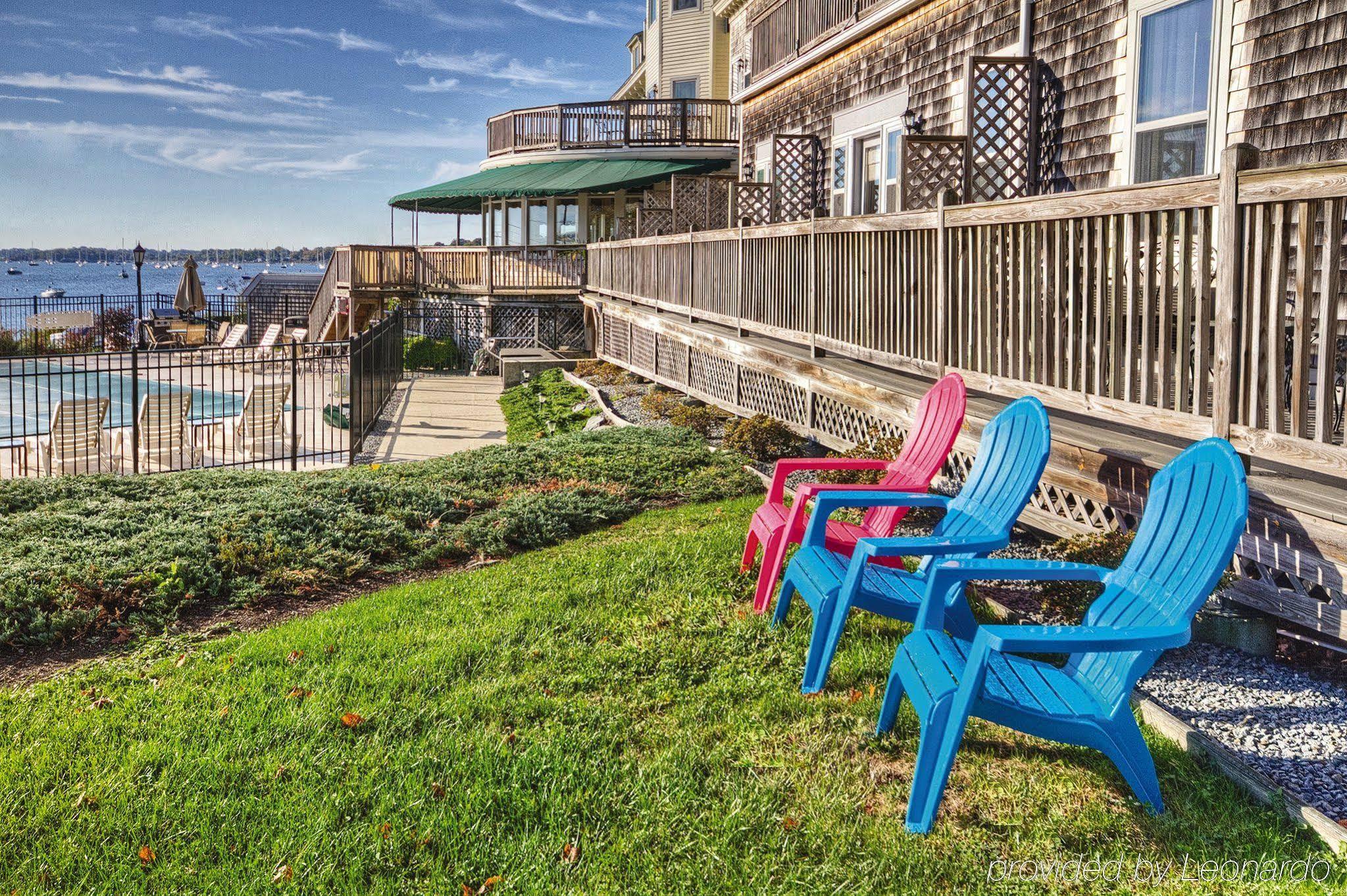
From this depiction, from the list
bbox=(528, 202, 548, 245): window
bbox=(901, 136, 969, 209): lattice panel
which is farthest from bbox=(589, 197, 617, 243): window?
bbox=(901, 136, 969, 209): lattice panel

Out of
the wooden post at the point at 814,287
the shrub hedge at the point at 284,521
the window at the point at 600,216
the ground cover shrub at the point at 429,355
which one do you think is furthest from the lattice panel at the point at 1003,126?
the window at the point at 600,216

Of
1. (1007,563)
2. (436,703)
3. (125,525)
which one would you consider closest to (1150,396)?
(1007,563)

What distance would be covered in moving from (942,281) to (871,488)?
7.57 feet

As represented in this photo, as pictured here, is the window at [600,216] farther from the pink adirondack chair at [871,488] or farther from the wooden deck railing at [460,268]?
the pink adirondack chair at [871,488]

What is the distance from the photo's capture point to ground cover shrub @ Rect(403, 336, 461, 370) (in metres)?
30.0

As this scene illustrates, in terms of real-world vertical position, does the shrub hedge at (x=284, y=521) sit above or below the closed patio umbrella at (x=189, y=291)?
below

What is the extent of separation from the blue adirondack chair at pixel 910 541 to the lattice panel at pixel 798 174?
12.3 meters

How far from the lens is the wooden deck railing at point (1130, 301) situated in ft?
13.6

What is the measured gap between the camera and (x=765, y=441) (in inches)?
420

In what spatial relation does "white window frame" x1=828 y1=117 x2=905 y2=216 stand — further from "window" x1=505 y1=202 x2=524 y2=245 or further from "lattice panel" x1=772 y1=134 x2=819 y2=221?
"window" x1=505 y1=202 x2=524 y2=245

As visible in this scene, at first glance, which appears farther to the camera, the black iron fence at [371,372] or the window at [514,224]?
the window at [514,224]

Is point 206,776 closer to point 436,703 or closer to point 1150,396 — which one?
point 436,703

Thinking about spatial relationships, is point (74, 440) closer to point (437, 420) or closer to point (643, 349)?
point (437, 420)

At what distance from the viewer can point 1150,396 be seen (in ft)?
17.3
